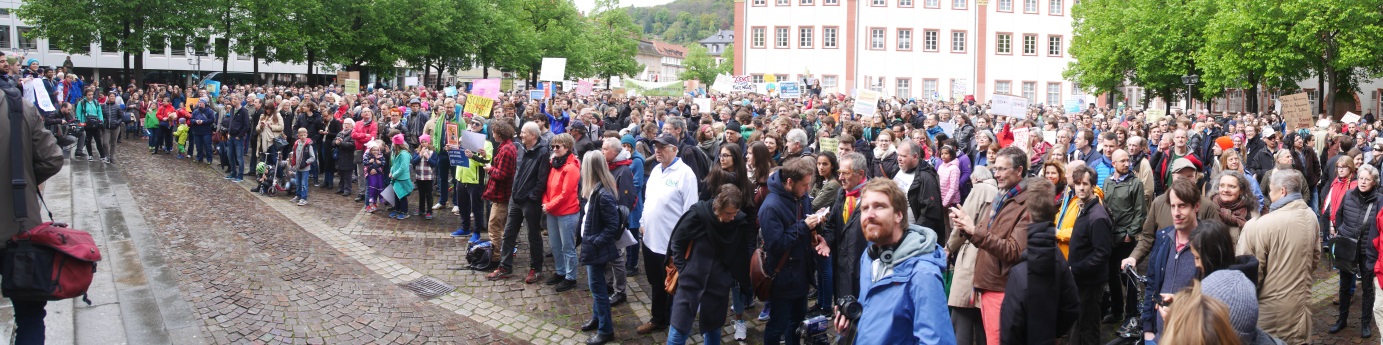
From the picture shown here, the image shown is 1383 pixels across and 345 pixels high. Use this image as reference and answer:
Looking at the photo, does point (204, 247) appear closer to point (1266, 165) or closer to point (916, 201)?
point (916, 201)

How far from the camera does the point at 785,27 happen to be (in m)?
58.2

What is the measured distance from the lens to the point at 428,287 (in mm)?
9438

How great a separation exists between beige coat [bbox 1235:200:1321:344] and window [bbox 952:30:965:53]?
54796 millimetres

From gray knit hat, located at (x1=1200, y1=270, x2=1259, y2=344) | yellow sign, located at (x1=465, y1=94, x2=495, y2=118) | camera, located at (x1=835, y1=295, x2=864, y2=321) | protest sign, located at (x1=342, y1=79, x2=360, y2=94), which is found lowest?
camera, located at (x1=835, y1=295, x2=864, y2=321)

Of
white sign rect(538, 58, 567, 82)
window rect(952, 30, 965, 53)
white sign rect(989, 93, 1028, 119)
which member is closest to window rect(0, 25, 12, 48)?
white sign rect(538, 58, 567, 82)

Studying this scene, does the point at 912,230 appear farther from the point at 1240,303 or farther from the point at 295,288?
the point at 295,288

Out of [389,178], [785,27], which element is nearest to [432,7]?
[785,27]

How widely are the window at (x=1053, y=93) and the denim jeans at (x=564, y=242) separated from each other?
55948 millimetres

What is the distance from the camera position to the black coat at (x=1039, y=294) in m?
5.34

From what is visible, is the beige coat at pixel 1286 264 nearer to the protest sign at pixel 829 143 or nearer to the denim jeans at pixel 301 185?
the protest sign at pixel 829 143

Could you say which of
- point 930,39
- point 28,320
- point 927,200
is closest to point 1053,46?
point 930,39

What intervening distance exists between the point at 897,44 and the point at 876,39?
4.64 feet

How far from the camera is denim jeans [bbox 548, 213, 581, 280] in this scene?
922cm

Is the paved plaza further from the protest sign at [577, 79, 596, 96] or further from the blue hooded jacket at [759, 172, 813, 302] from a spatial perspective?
the protest sign at [577, 79, 596, 96]
